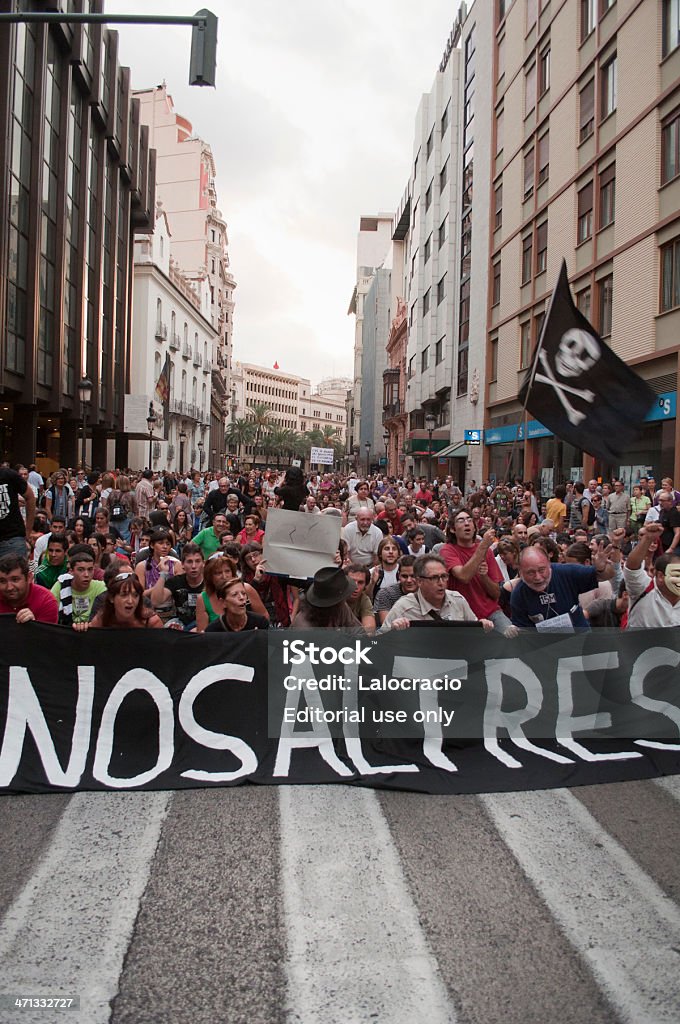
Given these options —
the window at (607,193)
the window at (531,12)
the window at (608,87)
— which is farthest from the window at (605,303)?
the window at (531,12)

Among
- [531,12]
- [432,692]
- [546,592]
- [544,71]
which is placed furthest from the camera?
[531,12]

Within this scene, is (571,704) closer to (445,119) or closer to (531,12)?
(531,12)

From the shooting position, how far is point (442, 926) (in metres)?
3.81

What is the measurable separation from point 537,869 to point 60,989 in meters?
2.46

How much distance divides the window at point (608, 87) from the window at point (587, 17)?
2045mm

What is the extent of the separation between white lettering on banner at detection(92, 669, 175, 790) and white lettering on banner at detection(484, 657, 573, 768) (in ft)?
7.65

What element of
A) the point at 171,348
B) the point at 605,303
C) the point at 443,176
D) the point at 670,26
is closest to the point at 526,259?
the point at 605,303

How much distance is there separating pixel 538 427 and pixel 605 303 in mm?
6195

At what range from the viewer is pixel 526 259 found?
33219mm

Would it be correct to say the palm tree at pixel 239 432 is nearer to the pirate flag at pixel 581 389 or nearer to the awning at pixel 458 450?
the awning at pixel 458 450

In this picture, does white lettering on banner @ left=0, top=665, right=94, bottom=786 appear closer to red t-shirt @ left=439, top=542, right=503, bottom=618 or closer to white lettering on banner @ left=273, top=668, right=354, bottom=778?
white lettering on banner @ left=273, top=668, right=354, bottom=778

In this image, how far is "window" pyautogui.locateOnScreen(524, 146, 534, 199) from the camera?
1286 inches

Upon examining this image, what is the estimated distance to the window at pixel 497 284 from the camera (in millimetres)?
36981

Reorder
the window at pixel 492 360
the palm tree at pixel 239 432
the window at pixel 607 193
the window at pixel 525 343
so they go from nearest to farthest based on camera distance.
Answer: the window at pixel 607 193
the window at pixel 525 343
the window at pixel 492 360
the palm tree at pixel 239 432
